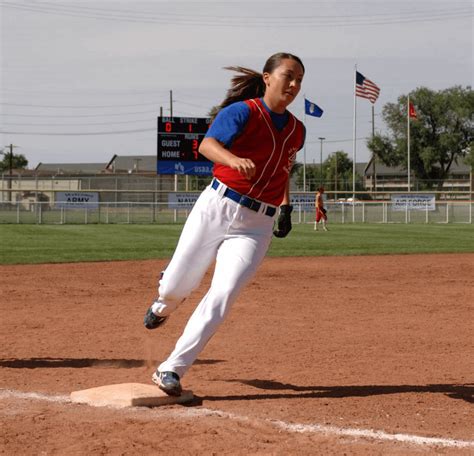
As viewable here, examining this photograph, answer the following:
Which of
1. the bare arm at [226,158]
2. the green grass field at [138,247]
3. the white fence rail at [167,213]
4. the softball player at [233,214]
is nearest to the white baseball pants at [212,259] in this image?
the softball player at [233,214]

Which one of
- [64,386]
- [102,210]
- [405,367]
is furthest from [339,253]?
[102,210]

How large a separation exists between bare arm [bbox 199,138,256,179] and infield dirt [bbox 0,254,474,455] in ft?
4.42

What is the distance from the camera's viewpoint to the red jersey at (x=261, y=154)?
4824 millimetres

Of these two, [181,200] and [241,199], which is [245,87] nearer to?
[241,199]

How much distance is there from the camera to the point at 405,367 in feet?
20.0

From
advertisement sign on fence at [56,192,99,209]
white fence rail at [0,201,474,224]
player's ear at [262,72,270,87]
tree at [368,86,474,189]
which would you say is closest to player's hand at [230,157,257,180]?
player's ear at [262,72,270,87]

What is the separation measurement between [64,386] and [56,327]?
8.53 feet

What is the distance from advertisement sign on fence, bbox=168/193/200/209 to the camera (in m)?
38.8

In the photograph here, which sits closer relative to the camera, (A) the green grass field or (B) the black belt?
(B) the black belt

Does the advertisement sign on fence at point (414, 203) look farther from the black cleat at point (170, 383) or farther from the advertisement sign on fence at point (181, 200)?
the black cleat at point (170, 383)

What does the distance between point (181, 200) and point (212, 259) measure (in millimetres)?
34179

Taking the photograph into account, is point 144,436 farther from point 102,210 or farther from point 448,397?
point 102,210

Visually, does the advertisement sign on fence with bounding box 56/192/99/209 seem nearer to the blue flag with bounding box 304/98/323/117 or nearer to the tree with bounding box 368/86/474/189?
the blue flag with bounding box 304/98/323/117

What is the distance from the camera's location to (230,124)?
473 centimetres
